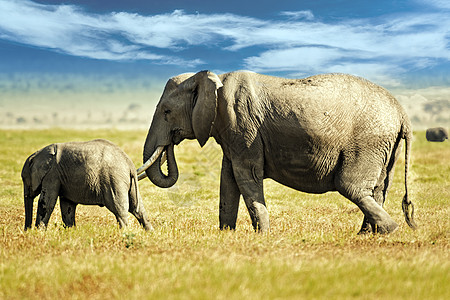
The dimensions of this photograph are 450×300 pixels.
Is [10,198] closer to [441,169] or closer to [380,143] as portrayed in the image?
[380,143]

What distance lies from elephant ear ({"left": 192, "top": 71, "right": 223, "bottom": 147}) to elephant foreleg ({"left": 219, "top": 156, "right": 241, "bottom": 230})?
0.72 m

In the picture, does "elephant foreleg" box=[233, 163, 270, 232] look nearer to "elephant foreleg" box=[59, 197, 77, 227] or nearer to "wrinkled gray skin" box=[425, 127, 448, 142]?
"elephant foreleg" box=[59, 197, 77, 227]

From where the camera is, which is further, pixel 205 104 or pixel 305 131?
pixel 205 104

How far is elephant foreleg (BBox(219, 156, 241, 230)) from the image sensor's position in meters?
8.57

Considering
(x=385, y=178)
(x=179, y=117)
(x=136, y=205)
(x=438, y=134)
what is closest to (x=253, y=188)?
(x=179, y=117)

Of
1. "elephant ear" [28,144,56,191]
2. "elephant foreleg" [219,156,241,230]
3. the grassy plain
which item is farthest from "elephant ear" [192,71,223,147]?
"elephant ear" [28,144,56,191]

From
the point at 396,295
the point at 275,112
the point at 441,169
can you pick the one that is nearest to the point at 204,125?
the point at 275,112

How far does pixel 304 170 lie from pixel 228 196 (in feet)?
4.96

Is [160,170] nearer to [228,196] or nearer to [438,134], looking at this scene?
[228,196]

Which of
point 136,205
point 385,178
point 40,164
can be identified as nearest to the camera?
point 385,178

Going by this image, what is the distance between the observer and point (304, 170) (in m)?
7.94

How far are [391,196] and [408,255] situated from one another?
1030cm

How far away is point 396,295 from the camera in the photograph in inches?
180

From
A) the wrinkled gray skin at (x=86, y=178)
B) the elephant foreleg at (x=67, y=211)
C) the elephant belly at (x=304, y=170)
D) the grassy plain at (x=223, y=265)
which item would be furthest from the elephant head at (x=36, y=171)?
the elephant belly at (x=304, y=170)
